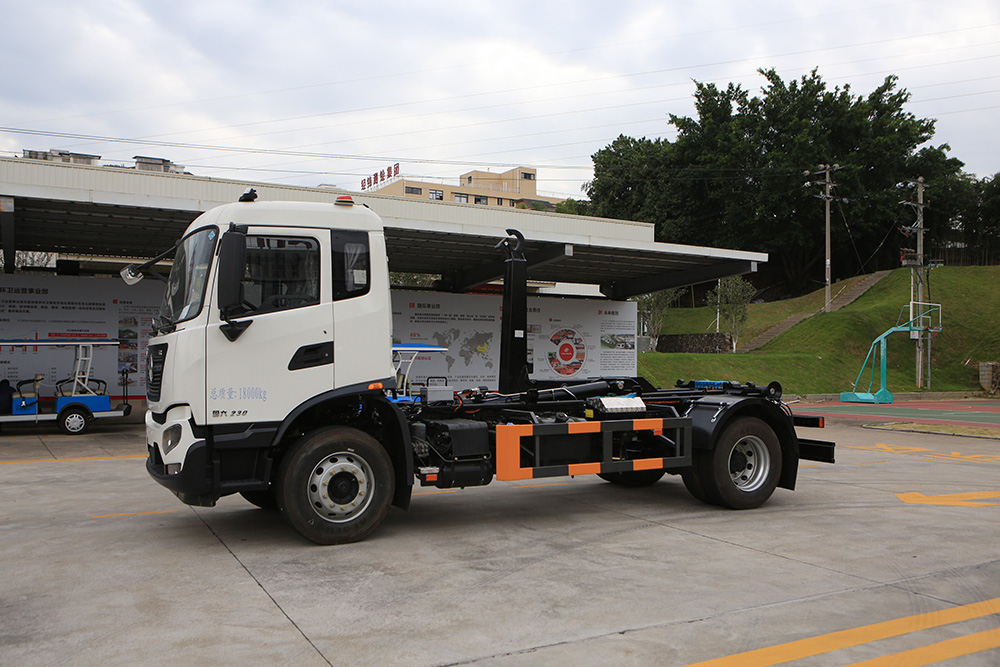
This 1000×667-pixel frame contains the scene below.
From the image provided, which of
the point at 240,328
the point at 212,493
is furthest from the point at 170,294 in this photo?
the point at 212,493

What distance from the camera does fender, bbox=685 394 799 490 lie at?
8414mm

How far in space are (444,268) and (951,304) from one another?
38.0 metres

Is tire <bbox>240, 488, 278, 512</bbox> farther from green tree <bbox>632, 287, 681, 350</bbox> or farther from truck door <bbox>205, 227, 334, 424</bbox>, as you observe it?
green tree <bbox>632, 287, 681, 350</bbox>

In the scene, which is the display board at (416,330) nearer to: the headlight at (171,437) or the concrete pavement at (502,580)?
the concrete pavement at (502,580)

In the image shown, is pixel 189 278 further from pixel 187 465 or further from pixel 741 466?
pixel 741 466

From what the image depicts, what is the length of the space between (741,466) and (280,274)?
551cm

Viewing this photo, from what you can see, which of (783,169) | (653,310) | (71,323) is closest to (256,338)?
(71,323)

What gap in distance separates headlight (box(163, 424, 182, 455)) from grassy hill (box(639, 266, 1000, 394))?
25.4 m

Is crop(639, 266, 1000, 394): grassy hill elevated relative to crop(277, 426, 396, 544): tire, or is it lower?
elevated

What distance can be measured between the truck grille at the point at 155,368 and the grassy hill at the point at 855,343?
25102 millimetres

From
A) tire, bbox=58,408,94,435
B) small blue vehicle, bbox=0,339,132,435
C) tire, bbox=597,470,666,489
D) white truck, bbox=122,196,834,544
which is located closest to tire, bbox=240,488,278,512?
white truck, bbox=122,196,834,544

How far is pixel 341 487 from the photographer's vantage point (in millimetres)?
6688

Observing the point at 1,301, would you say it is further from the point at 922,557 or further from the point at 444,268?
the point at 922,557

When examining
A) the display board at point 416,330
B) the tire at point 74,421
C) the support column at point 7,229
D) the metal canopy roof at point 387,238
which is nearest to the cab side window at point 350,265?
the metal canopy roof at point 387,238
